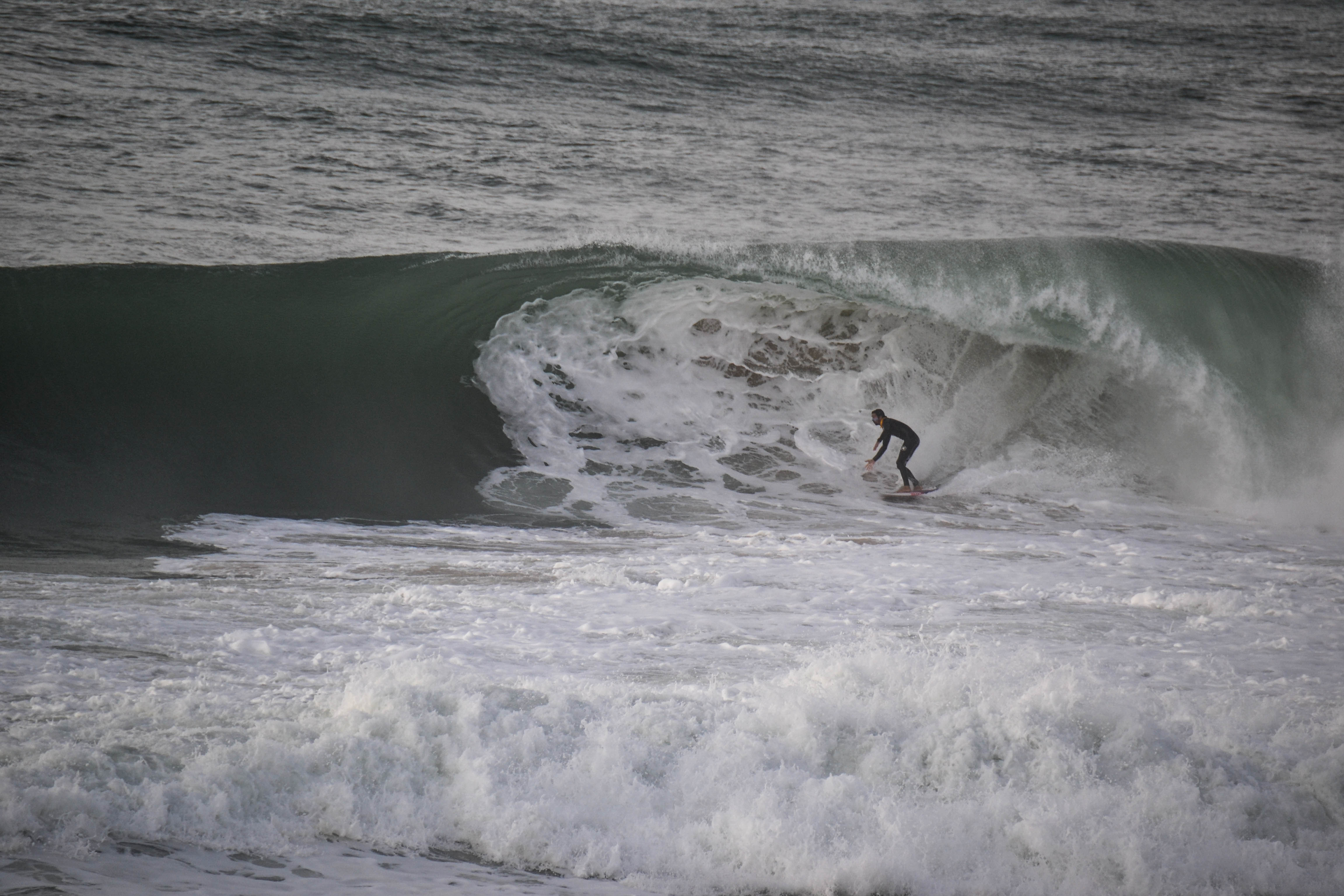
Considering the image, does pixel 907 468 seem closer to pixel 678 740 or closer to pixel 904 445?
pixel 904 445

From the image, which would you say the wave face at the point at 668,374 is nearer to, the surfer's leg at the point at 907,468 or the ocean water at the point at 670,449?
the ocean water at the point at 670,449

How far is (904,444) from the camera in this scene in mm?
9766

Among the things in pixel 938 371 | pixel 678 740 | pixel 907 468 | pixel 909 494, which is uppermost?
pixel 938 371

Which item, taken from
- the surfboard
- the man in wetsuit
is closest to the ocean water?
the surfboard

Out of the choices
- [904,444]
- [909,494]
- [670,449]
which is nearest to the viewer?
[909,494]

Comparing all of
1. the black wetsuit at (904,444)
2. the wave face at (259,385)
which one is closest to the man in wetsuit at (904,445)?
the black wetsuit at (904,444)

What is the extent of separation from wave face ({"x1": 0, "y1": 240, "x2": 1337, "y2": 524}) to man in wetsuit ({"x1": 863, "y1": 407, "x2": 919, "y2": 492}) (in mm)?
328

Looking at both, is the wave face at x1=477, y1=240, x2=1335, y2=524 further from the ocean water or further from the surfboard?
the surfboard

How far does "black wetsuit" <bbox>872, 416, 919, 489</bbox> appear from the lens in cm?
948

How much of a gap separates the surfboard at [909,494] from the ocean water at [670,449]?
147 millimetres

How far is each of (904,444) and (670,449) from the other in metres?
2.58

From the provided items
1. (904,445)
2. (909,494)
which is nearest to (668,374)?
(904,445)

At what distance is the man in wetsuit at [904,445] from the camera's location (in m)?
9.47

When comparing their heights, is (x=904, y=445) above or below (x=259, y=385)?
above
